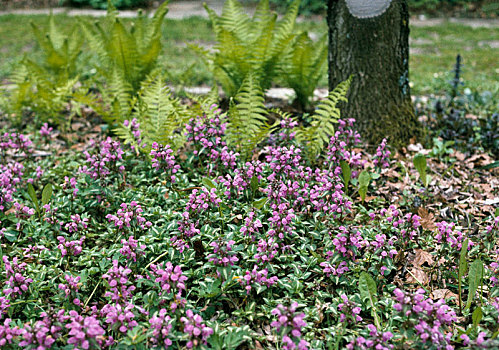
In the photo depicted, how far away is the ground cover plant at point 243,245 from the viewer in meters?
2.10

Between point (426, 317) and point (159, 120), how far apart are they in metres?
2.73

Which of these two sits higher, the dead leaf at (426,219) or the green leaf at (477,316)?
the dead leaf at (426,219)

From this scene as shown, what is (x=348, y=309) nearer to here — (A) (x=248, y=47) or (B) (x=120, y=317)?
(B) (x=120, y=317)

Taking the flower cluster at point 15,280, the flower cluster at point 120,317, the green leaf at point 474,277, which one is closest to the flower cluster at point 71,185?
the flower cluster at point 15,280

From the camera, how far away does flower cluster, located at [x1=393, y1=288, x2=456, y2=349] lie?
1.94 meters

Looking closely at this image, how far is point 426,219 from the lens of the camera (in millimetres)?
3064

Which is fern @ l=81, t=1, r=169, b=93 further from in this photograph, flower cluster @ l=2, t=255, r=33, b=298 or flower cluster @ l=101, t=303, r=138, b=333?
flower cluster @ l=101, t=303, r=138, b=333

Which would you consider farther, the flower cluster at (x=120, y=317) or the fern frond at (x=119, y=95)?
the fern frond at (x=119, y=95)

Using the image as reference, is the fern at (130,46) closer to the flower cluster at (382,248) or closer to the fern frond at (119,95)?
the fern frond at (119,95)

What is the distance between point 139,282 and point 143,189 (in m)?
1.11

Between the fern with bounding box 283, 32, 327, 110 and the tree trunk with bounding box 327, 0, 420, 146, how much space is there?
1.43 feet

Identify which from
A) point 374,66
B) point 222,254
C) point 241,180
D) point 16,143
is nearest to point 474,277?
point 222,254

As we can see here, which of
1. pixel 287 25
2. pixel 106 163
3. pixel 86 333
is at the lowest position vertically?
pixel 86 333

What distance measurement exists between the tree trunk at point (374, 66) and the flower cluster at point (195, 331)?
2551mm
